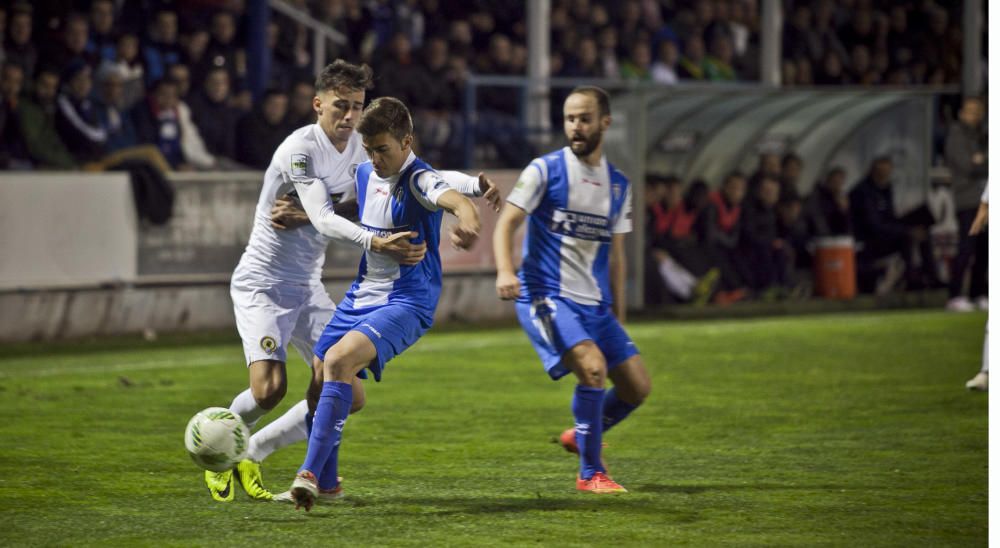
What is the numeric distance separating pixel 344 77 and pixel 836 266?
11642 millimetres

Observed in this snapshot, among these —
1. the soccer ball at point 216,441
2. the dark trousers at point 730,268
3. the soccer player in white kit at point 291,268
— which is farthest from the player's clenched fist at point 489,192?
the dark trousers at point 730,268

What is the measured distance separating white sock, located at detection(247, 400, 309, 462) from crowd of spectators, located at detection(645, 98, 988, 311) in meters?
9.51

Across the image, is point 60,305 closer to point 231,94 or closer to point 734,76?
point 231,94

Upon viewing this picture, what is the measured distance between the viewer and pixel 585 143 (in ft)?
24.4

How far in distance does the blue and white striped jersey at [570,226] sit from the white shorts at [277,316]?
3.01ft

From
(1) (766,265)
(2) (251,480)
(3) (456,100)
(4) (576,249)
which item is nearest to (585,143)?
(4) (576,249)

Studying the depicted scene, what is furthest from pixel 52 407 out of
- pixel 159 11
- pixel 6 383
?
pixel 159 11

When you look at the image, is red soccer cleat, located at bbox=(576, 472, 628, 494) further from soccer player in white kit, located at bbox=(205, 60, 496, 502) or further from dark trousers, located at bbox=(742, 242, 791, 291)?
dark trousers, located at bbox=(742, 242, 791, 291)

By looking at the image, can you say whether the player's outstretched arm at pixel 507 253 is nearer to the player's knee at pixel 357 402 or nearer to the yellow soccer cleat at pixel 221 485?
the player's knee at pixel 357 402

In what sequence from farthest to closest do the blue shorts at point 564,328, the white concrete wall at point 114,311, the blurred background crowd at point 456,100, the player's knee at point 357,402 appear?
the blurred background crowd at point 456,100 < the white concrete wall at point 114,311 < the blue shorts at point 564,328 < the player's knee at point 357,402

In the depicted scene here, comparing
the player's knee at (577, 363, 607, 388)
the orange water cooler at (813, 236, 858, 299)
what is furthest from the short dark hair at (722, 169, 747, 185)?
the player's knee at (577, 363, 607, 388)

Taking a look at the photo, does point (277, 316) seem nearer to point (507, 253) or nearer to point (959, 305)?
point (507, 253)

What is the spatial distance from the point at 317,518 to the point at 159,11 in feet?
31.0

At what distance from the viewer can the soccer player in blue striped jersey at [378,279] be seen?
6473 mm
